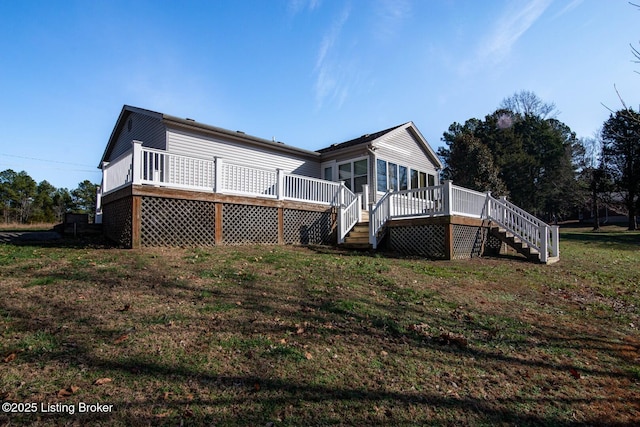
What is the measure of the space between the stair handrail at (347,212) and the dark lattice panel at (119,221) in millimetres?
6176

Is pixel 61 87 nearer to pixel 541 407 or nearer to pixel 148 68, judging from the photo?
pixel 148 68

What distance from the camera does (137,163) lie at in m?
8.31

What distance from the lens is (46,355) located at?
3.15m

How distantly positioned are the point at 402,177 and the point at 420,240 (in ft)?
20.6

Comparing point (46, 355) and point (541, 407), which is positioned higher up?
point (46, 355)

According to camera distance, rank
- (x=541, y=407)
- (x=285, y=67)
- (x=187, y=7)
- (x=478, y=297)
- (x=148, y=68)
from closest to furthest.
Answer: (x=541, y=407) < (x=478, y=297) < (x=187, y=7) < (x=148, y=68) < (x=285, y=67)

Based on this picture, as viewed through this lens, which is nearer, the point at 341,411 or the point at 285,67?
the point at 341,411

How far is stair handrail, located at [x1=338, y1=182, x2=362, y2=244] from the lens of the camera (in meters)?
12.0

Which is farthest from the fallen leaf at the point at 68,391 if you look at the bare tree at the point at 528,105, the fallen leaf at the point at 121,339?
the bare tree at the point at 528,105

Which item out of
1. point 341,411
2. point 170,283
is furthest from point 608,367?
point 170,283

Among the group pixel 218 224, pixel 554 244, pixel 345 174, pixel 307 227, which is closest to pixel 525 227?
pixel 554 244

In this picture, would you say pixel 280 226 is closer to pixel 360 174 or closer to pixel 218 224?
pixel 218 224

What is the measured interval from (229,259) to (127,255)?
2024 mm

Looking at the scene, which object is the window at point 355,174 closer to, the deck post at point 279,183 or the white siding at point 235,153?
the white siding at point 235,153
